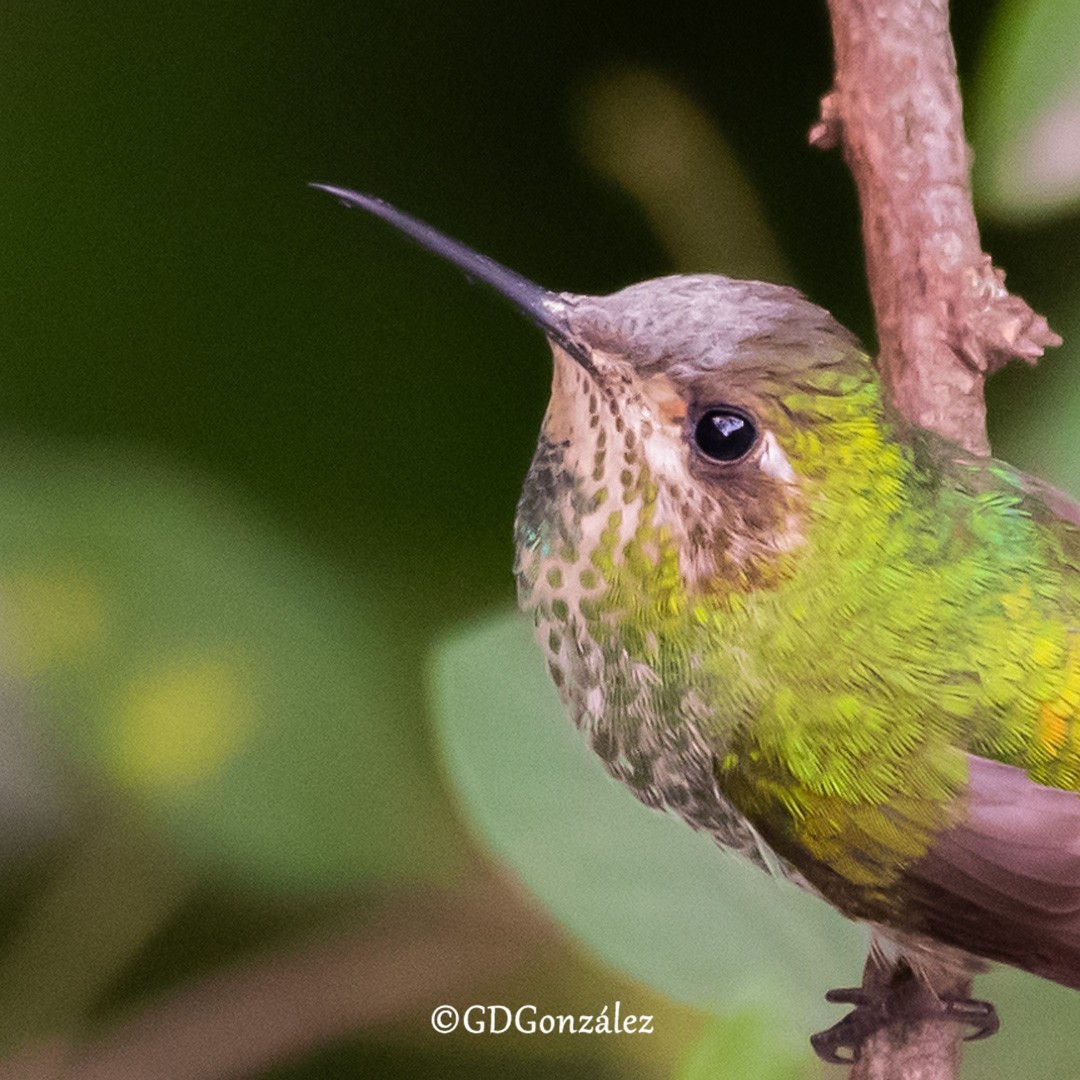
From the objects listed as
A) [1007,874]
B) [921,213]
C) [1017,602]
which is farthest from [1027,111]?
[1007,874]

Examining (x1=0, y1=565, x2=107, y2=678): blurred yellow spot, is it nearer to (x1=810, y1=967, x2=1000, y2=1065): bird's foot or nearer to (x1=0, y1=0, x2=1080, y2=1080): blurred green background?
(x1=0, y1=0, x2=1080, y2=1080): blurred green background

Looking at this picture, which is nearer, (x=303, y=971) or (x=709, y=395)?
(x=709, y=395)

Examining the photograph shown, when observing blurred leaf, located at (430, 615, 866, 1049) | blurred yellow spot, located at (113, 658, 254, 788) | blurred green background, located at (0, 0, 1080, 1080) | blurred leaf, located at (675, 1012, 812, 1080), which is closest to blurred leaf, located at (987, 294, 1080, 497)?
blurred green background, located at (0, 0, 1080, 1080)

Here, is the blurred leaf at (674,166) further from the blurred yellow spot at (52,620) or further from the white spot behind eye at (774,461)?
the blurred yellow spot at (52,620)

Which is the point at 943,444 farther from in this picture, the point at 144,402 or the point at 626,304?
the point at 144,402

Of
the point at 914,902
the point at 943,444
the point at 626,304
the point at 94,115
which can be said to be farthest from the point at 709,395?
the point at 94,115

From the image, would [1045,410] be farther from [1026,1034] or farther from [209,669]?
[209,669]

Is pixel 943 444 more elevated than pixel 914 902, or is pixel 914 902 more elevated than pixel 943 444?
pixel 943 444
